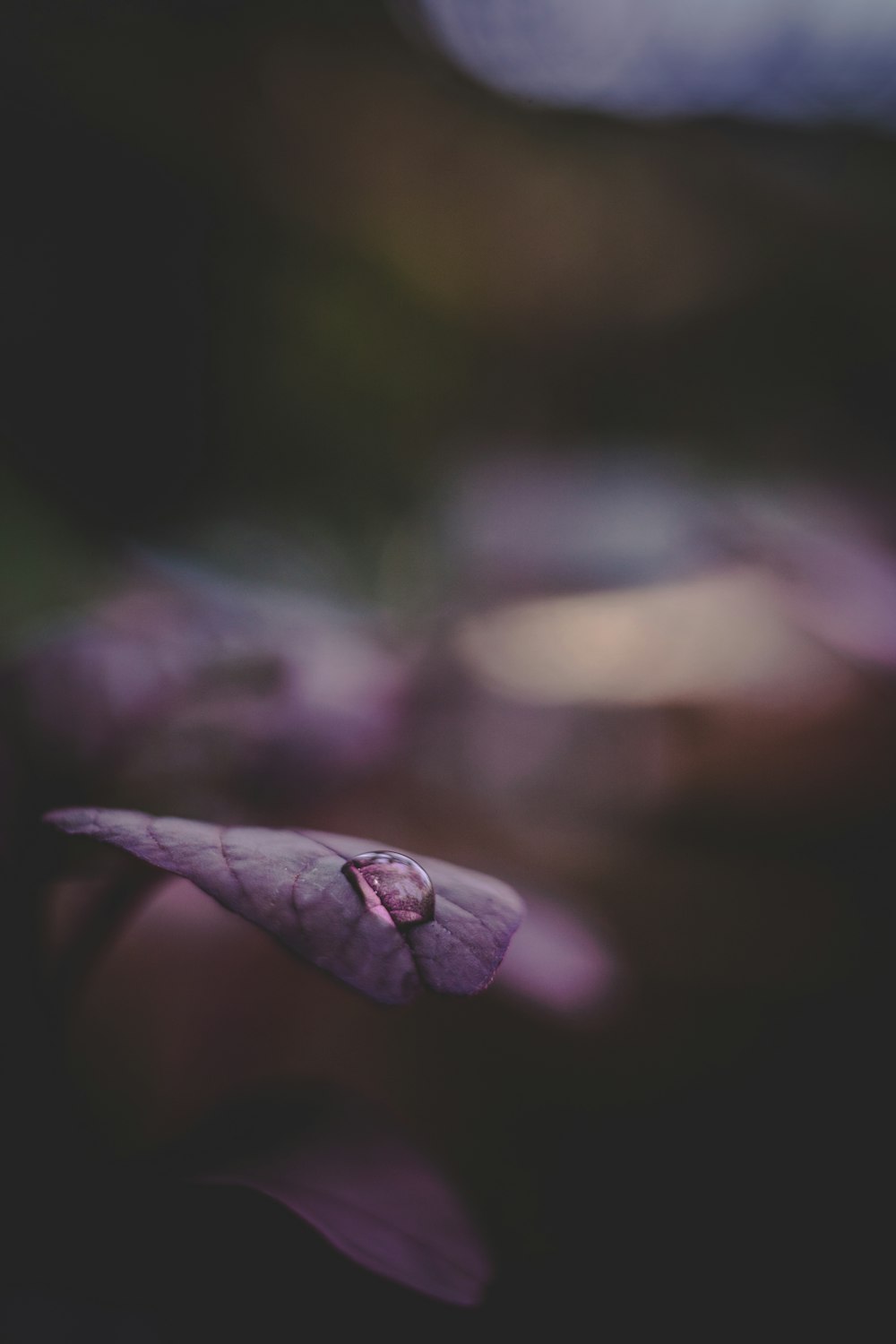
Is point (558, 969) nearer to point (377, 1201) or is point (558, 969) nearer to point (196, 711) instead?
point (377, 1201)

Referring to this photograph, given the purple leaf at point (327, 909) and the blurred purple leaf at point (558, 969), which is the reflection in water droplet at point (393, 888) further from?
the blurred purple leaf at point (558, 969)

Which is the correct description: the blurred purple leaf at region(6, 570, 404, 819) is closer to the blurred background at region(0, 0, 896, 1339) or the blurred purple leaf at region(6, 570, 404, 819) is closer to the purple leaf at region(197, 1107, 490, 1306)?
the blurred background at region(0, 0, 896, 1339)

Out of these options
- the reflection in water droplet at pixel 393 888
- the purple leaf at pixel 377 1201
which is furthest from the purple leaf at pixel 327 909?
the purple leaf at pixel 377 1201

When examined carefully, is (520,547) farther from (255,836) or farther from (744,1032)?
(255,836)

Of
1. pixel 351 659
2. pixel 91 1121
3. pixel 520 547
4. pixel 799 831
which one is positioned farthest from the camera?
pixel 520 547

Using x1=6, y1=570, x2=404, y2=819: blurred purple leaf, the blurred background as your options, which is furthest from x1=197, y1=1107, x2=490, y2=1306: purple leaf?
x1=6, y1=570, x2=404, y2=819: blurred purple leaf

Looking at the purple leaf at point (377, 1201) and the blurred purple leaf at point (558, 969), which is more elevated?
the blurred purple leaf at point (558, 969)

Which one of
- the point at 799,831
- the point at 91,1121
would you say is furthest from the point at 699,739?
the point at 91,1121
